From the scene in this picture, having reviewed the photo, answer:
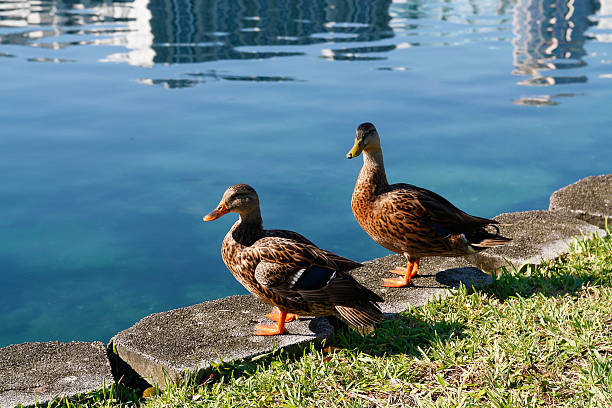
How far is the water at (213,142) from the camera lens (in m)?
6.06

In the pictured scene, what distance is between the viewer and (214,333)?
12.1 ft

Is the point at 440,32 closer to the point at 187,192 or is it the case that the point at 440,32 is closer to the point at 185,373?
the point at 187,192

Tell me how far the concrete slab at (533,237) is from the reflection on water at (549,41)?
6.13 metres

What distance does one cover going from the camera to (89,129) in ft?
29.9

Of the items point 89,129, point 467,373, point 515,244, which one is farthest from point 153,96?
point 467,373

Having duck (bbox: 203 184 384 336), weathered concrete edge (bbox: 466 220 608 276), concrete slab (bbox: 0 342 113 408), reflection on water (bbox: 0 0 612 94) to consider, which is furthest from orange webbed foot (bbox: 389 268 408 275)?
reflection on water (bbox: 0 0 612 94)

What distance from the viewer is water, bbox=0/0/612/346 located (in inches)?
239

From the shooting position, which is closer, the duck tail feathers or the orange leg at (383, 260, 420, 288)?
the duck tail feathers

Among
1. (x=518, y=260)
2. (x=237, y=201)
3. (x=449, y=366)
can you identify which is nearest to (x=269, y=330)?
(x=237, y=201)

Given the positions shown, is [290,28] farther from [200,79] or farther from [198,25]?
[200,79]

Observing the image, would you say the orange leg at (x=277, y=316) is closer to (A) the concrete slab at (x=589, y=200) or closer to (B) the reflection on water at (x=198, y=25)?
(A) the concrete slab at (x=589, y=200)

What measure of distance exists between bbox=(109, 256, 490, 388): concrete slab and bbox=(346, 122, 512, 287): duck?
0.58ft

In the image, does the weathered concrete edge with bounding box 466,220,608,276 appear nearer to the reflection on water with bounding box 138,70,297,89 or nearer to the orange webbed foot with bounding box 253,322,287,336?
the orange webbed foot with bounding box 253,322,287,336

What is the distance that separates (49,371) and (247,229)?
46.8 inches
